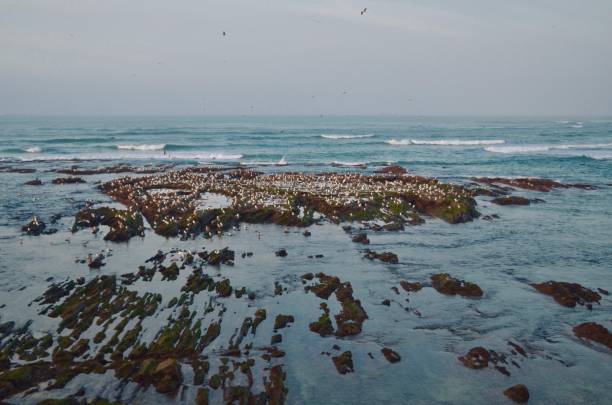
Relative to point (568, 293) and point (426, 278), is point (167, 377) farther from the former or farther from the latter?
point (568, 293)

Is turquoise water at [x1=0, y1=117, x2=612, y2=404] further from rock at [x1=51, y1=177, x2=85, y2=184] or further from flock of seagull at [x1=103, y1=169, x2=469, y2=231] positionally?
flock of seagull at [x1=103, y1=169, x2=469, y2=231]

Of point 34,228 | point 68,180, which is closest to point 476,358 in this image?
point 34,228

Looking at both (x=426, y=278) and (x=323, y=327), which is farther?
(x=426, y=278)

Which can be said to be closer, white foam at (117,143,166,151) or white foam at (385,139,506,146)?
white foam at (117,143,166,151)

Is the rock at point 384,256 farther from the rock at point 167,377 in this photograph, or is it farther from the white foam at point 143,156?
the white foam at point 143,156

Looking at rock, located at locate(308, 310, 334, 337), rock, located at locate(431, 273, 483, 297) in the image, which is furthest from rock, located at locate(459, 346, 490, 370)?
rock, located at locate(431, 273, 483, 297)

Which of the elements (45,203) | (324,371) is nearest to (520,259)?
(324,371)
